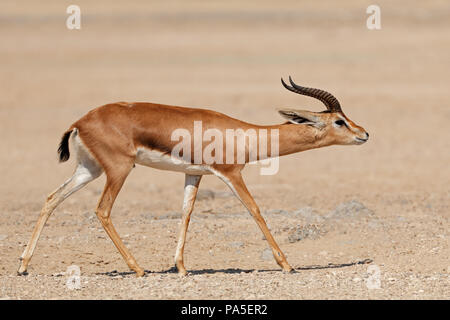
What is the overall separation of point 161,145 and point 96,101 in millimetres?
16638

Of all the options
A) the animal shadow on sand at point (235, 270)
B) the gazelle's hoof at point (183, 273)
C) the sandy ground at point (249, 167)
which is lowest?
the animal shadow on sand at point (235, 270)

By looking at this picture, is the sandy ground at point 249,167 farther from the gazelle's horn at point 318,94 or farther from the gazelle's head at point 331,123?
the gazelle's horn at point 318,94

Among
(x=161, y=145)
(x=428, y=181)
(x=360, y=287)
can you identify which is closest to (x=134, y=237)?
(x=161, y=145)

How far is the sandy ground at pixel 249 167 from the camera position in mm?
9895

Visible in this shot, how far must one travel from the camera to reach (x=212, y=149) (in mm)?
9969

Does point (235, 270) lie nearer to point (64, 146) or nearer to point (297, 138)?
point (297, 138)

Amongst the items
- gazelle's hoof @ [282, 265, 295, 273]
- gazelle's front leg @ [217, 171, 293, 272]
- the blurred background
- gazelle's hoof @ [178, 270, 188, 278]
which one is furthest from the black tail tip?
the blurred background

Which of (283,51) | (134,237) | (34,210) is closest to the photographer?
(134,237)

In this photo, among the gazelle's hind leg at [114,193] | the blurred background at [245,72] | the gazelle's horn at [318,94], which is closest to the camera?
the gazelle's hind leg at [114,193]

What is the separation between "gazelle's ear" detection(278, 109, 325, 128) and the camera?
33.9ft

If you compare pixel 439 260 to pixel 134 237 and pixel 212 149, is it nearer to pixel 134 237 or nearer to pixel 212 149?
pixel 212 149

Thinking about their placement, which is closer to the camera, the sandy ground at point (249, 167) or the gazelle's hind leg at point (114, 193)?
the gazelle's hind leg at point (114, 193)

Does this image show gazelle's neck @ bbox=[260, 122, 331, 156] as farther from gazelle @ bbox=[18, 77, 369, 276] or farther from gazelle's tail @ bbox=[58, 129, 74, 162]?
gazelle's tail @ bbox=[58, 129, 74, 162]

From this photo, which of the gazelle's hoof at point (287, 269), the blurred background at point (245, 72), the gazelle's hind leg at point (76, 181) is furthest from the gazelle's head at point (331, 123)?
the blurred background at point (245, 72)
